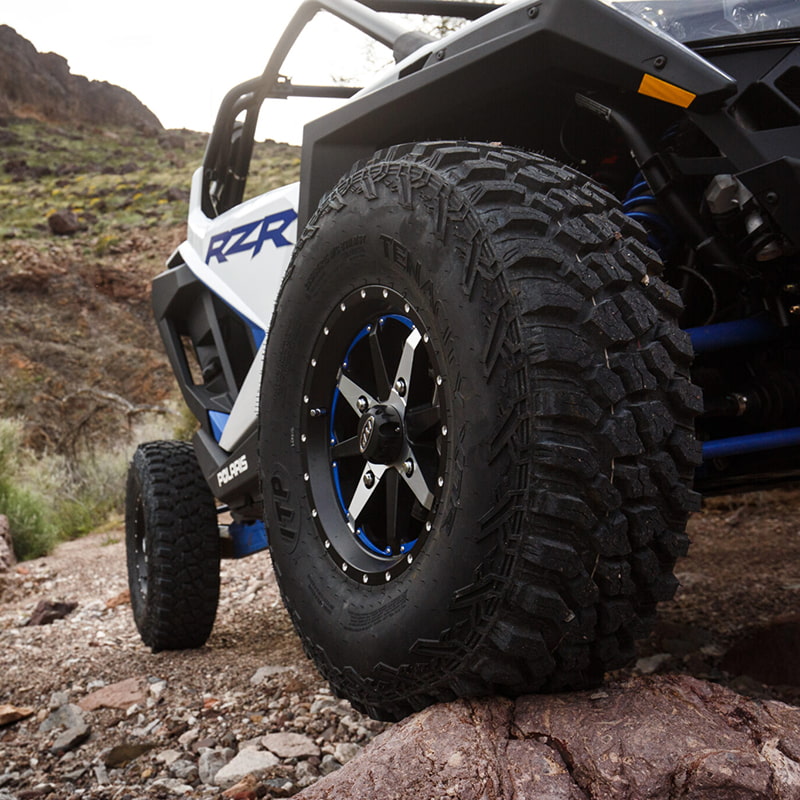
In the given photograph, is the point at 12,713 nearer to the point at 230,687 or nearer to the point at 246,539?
the point at 230,687

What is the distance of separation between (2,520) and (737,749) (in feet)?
20.6

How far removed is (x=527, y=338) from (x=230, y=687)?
5.98 feet

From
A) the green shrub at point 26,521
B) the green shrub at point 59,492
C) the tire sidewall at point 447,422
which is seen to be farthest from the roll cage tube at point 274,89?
the green shrub at point 59,492

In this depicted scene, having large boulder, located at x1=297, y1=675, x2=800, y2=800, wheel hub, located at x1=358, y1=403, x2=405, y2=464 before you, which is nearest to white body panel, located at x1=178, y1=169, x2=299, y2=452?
wheel hub, located at x1=358, y1=403, x2=405, y2=464

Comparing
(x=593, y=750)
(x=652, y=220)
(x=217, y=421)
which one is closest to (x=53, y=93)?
(x=217, y=421)

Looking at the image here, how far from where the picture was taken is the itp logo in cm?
268

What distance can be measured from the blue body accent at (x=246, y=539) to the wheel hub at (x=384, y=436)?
197 cm

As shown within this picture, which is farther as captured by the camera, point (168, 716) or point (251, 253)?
point (251, 253)

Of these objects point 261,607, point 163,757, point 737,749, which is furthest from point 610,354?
point 261,607

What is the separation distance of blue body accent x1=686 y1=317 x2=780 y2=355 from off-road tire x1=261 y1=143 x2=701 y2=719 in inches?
16.1

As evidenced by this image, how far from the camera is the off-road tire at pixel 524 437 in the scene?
131 centimetres

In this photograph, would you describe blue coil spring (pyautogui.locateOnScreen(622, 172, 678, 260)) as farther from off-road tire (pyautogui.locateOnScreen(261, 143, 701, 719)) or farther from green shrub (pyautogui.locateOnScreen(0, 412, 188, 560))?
green shrub (pyautogui.locateOnScreen(0, 412, 188, 560))

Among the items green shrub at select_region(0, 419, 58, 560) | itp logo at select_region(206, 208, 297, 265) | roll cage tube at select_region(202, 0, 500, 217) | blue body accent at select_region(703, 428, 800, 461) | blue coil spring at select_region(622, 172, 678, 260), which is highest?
roll cage tube at select_region(202, 0, 500, 217)

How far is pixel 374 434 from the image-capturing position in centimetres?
163
